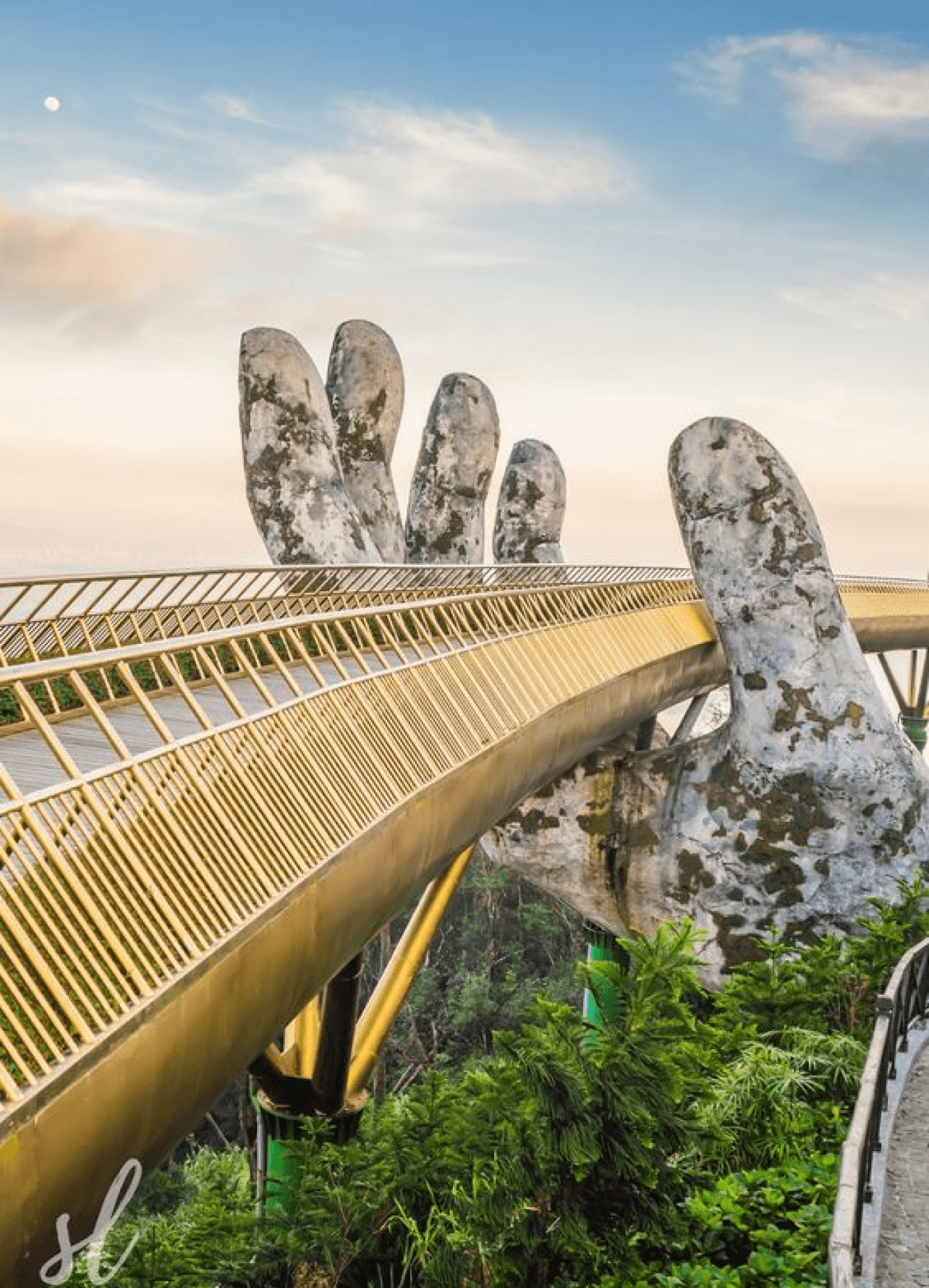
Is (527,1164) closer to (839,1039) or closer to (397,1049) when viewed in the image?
(839,1039)

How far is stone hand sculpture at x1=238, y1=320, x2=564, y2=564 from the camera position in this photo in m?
22.5

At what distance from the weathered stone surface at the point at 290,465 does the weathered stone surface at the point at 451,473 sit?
15.3 feet

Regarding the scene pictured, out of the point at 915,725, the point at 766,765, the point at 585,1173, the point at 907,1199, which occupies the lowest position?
the point at 915,725

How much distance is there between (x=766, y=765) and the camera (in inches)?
666

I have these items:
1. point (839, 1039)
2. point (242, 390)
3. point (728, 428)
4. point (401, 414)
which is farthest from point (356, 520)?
point (839, 1039)

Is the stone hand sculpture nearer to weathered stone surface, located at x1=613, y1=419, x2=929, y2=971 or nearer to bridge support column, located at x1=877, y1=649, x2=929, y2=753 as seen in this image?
weathered stone surface, located at x1=613, y1=419, x2=929, y2=971

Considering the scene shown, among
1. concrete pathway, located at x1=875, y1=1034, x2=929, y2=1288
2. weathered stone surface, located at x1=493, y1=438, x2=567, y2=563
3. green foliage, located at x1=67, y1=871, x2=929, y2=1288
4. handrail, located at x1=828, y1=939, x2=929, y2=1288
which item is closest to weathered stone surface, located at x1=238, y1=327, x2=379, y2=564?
weathered stone surface, located at x1=493, y1=438, x2=567, y2=563

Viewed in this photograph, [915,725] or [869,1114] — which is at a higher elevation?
[869,1114]

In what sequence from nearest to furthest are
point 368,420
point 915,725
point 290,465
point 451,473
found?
1. point 290,465
2. point 368,420
3. point 451,473
4. point 915,725

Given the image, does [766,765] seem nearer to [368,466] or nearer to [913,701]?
[368,466]

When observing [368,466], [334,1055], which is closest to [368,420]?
[368,466]

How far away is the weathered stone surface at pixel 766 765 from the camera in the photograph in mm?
16359

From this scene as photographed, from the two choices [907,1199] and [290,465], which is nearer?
[907,1199]

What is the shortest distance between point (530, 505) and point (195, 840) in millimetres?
24207
